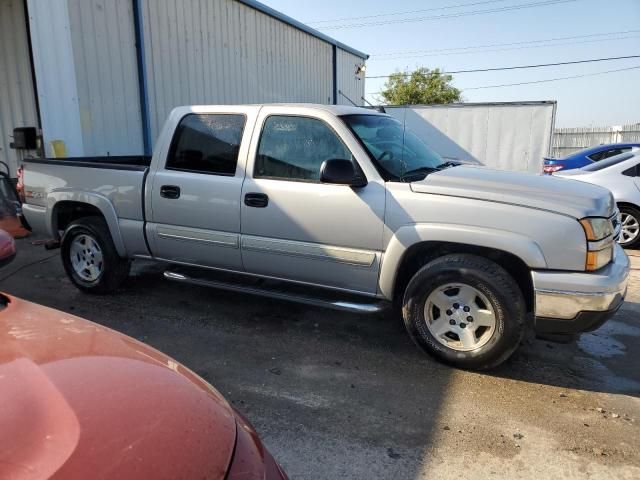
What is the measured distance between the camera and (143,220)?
15.7 feet

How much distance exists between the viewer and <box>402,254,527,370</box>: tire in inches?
135

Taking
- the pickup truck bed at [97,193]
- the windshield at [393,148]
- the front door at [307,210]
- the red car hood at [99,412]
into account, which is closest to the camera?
the red car hood at [99,412]

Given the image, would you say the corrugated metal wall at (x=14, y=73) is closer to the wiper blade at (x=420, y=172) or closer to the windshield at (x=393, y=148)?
the windshield at (x=393, y=148)

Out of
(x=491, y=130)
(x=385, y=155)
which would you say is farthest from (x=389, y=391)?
(x=491, y=130)

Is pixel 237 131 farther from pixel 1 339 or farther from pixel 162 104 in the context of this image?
pixel 162 104

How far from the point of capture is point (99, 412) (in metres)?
1.39

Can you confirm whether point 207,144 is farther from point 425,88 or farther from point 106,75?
point 425,88

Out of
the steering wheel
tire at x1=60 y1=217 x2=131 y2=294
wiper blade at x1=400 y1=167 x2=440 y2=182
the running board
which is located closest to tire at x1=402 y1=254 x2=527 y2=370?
the running board

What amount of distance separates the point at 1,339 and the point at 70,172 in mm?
3860

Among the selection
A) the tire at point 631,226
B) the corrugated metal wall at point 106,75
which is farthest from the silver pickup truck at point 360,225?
the tire at point 631,226

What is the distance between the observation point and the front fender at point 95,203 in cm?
491

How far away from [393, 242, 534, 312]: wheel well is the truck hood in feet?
1.25

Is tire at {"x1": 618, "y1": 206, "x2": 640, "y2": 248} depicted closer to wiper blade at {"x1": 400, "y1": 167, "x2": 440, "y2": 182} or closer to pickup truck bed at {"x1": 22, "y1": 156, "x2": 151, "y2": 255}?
wiper blade at {"x1": 400, "y1": 167, "x2": 440, "y2": 182}

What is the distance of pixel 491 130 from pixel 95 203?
11642 mm
